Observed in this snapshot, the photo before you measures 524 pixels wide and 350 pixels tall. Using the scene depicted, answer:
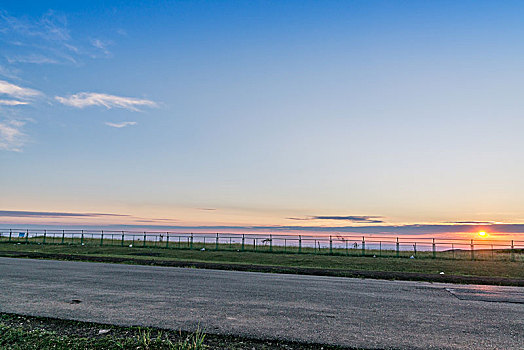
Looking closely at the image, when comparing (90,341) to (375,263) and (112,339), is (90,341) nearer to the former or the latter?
(112,339)

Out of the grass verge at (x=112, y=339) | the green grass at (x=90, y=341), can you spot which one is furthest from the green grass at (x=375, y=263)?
the green grass at (x=90, y=341)

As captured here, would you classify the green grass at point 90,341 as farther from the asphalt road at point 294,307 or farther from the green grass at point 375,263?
the green grass at point 375,263

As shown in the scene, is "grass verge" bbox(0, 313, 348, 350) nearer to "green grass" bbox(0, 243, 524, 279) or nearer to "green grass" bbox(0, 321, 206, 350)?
"green grass" bbox(0, 321, 206, 350)

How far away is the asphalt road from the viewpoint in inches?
293

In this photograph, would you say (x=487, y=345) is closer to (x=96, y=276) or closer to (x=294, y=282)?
(x=294, y=282)

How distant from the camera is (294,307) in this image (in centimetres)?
975

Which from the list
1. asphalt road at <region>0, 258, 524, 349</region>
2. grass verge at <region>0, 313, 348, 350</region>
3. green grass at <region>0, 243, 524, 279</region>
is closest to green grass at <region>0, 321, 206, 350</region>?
grass verge at <region>0, 313, 348, 350</region>

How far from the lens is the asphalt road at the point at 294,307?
293 inches

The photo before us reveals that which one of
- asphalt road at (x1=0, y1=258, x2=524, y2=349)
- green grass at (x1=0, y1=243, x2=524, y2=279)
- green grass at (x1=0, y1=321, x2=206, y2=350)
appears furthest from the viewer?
green grass at (x1=0, y1=243, x2=524, y2=279)

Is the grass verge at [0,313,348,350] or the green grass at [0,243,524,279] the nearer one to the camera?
the grass verge at [0,313,348,350]

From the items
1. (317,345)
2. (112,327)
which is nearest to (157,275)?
(112,327)

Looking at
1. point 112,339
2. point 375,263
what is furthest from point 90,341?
point 375,263

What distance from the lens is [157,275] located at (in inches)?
626

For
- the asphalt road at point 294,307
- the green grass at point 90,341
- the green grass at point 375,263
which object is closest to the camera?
the green grass at point 90,341
